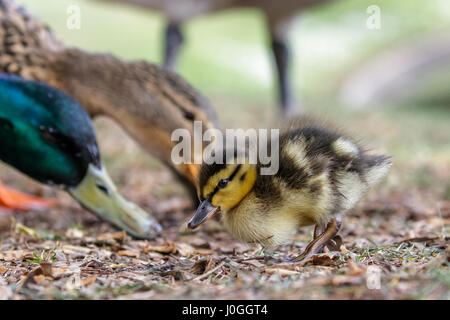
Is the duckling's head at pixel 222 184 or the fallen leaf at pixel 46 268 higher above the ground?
the duckling's head at pixel 222 184

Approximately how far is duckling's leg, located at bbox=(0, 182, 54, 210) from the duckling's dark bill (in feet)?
6.23

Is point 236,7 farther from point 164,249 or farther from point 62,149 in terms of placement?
point 164,249

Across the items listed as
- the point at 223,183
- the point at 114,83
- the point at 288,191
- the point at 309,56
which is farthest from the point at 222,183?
the point at 309,56

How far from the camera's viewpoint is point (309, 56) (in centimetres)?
1377

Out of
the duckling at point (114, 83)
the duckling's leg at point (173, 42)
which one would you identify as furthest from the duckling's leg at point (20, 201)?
the duckling's leg at point (173, 42)

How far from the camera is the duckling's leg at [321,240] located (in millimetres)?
2087

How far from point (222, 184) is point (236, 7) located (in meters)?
4.54

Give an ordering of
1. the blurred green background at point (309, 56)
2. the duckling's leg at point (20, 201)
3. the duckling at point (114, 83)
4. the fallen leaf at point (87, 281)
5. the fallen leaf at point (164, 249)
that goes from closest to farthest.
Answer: the fallen leaf at point (87, 281)
the fallen leaf at point (164, 249)
the duckling at point (114, 83)
the duckling's leg at point (20, 201)
the blurred green background at point (309, 56)

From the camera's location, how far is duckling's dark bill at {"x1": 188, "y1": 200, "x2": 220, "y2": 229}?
208cm

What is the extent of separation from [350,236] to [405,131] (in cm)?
403

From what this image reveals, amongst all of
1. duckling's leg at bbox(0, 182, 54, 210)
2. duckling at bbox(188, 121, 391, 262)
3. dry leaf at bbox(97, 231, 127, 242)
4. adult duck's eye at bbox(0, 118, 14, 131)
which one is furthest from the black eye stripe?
duckling's leg at bbox(0, 182, 54, 210)

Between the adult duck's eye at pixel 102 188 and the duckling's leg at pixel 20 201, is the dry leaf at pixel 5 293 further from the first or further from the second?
the duckling's leg at pixel 20 201

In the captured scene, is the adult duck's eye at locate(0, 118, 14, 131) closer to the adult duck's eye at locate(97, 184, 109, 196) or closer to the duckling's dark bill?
the adult duck's eye at locate(97, 184, 109, 196)
